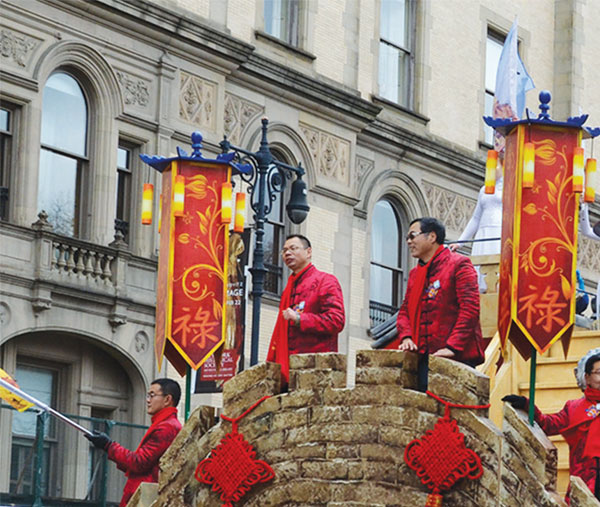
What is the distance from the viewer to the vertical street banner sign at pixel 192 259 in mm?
15430

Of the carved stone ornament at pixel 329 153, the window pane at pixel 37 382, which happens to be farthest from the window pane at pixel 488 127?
the window pane at pixel 37 382

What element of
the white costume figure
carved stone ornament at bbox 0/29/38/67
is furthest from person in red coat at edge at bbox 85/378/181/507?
carved stone ornament at bbox 0/29/38/67

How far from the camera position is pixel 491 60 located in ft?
116

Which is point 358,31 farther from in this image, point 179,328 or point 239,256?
point 179,328

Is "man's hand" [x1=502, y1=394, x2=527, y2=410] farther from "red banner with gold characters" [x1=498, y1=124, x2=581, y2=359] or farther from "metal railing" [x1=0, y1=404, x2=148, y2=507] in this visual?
"metal railing" [x1=0, y1=404, x2=148, y2=507]

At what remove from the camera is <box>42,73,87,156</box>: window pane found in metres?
24.5

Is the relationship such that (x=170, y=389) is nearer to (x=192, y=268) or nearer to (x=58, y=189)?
(x=192, y=268)

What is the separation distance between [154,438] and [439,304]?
10.2 ft

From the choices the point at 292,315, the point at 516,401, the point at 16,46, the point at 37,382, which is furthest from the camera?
the point at 37,382

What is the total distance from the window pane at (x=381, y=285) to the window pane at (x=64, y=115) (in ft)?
26.2

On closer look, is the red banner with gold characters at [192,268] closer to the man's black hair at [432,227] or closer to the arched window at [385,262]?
the man's black hair at [432,227]

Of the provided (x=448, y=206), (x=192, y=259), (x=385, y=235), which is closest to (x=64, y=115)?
(x=385, y=235)

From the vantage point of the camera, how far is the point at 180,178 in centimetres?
1553

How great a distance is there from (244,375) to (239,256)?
8803mm
